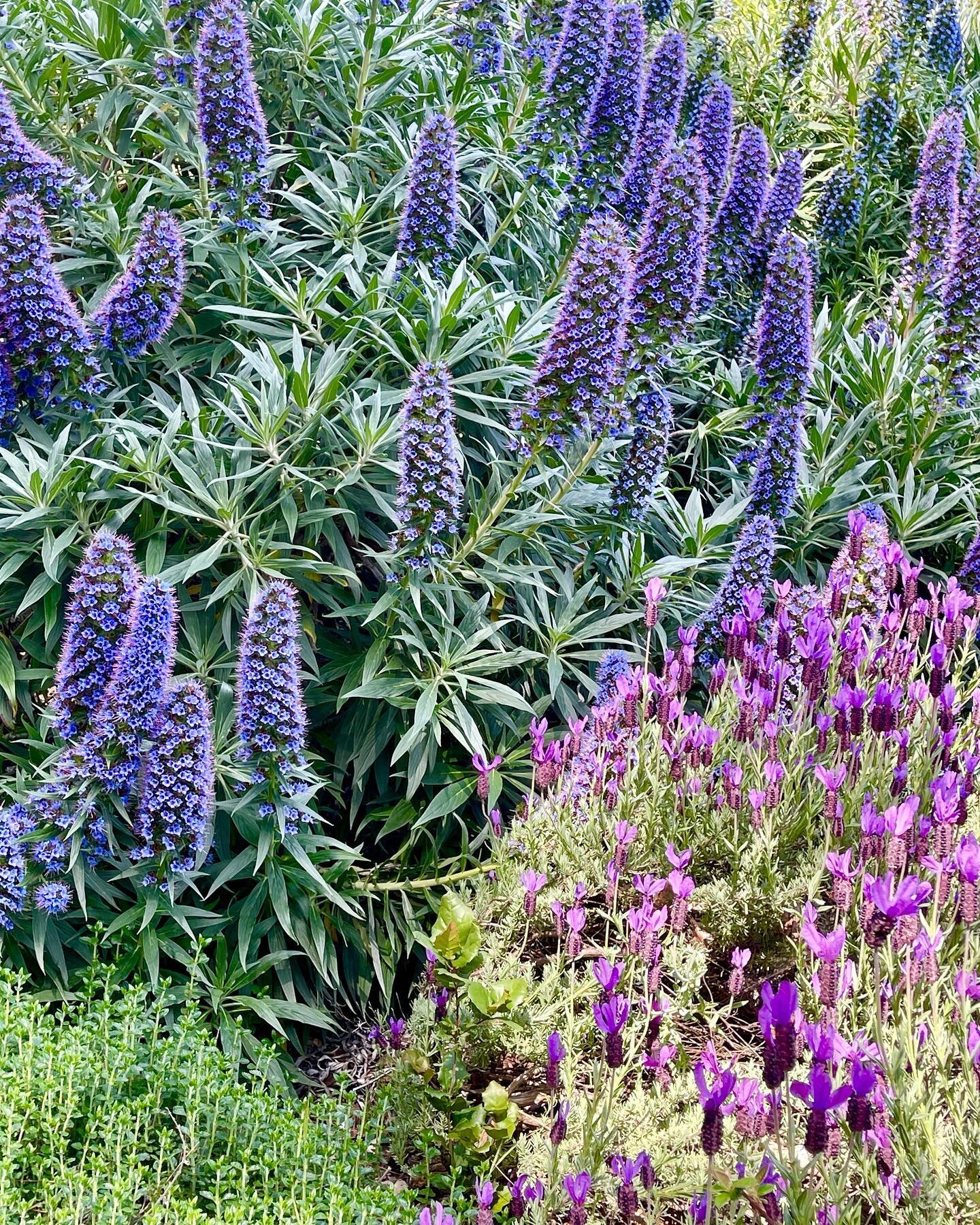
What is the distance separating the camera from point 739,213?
524cm

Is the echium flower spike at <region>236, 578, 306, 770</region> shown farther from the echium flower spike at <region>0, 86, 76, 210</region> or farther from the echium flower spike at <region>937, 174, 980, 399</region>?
the echium flower spike at <region>937, 174, 980, 399</region>

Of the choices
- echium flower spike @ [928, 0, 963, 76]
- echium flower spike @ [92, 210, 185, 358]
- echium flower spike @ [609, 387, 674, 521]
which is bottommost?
echium flower spike @ [609, 387, 674, 521]

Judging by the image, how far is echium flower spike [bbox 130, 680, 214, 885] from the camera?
301 centimetres

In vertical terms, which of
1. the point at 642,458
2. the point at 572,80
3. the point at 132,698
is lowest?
the point at 132,698

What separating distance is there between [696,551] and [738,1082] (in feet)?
7.26

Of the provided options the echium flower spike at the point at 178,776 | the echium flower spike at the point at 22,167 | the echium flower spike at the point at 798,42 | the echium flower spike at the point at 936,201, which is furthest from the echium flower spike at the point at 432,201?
the echium flower spike at the point at 798,42

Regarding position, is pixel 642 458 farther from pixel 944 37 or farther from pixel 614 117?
pixel 944 37

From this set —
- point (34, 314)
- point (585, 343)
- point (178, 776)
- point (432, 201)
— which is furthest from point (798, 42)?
point (178, 776)

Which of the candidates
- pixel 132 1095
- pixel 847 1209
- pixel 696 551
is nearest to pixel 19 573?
pixel 132 1095

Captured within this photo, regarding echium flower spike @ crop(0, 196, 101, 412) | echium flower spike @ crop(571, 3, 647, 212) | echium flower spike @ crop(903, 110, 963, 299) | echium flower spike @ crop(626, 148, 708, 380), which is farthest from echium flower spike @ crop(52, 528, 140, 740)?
echium flower spike @ crop(903, 110, 963, 299)

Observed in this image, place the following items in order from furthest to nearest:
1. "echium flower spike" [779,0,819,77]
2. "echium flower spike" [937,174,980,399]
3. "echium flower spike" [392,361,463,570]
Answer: "echium flower spike" [779,0,819,77]
"echium flower spike" [937,174,980,399]
"echium flower spike" [392,361,463,570]

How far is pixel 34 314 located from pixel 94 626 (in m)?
0.97

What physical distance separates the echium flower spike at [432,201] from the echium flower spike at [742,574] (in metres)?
1.34

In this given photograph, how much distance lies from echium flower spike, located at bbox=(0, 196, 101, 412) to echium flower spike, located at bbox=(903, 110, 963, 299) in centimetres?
359
